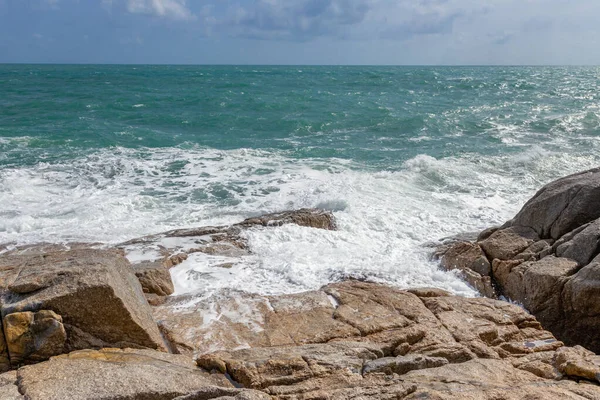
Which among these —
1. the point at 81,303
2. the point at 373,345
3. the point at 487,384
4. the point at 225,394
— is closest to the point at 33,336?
the point at 81,303

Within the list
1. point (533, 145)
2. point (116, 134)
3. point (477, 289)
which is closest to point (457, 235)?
point (477, 289)

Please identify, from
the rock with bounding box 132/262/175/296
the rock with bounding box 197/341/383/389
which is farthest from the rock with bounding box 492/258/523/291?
the rock with bounding box 132/262/175/296

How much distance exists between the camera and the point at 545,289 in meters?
7.00

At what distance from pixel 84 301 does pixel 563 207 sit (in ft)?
24.4

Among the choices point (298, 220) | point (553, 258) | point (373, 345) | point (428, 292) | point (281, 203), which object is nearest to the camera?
point (373, 345)

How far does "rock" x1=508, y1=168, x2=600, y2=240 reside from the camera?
847cm

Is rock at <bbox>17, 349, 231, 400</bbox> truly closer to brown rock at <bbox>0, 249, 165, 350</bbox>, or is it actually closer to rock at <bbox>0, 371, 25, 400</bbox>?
rock at <bbox>0, 371, 25, 400</bbox>

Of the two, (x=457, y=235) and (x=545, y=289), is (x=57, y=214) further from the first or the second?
(x=545, y=289)

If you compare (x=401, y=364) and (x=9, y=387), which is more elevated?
(x=9, y=387)

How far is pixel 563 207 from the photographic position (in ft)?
28.7

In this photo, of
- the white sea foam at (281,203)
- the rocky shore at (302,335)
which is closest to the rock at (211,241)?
the white sea foam at (281,203)

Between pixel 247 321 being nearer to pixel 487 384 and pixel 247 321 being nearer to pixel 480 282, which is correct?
pixel 487 384

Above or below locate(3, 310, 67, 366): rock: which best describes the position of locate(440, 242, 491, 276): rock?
below

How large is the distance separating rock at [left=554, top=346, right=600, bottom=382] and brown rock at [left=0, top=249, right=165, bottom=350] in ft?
12.9
